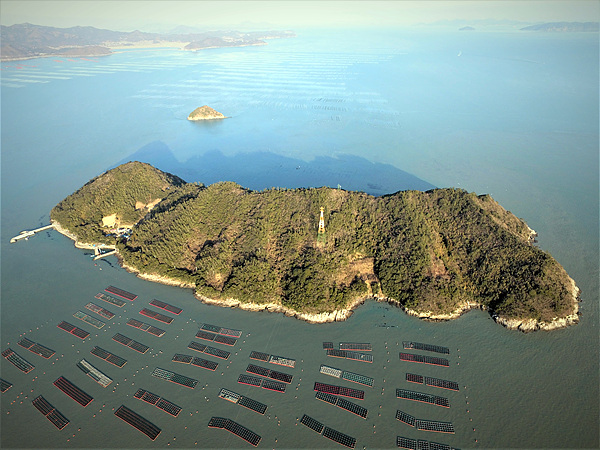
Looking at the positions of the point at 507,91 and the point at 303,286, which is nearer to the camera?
the point at 303,286

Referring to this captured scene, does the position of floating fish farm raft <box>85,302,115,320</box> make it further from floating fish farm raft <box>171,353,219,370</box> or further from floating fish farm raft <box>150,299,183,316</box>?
floating fish farm raft <box>171,353,219,370</box>

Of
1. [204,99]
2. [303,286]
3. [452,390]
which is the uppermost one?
[204,99]

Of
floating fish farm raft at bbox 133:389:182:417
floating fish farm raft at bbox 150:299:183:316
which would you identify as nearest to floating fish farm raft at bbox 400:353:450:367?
floating fish farm raft at bbox 133:389:182:417

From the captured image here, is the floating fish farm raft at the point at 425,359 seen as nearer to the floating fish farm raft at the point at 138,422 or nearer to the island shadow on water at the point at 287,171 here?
the floating fish farm raft at the point at 138,422

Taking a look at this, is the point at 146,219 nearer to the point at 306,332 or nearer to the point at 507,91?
the point at 306,332

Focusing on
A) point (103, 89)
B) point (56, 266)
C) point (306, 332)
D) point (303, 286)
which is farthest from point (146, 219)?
point (103, 89)

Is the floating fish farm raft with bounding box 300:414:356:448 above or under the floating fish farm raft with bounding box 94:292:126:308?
under

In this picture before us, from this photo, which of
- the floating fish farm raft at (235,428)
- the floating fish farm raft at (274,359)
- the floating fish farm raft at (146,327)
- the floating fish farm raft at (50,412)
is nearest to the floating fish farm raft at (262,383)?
the floating fish farm raft at (274,359)
